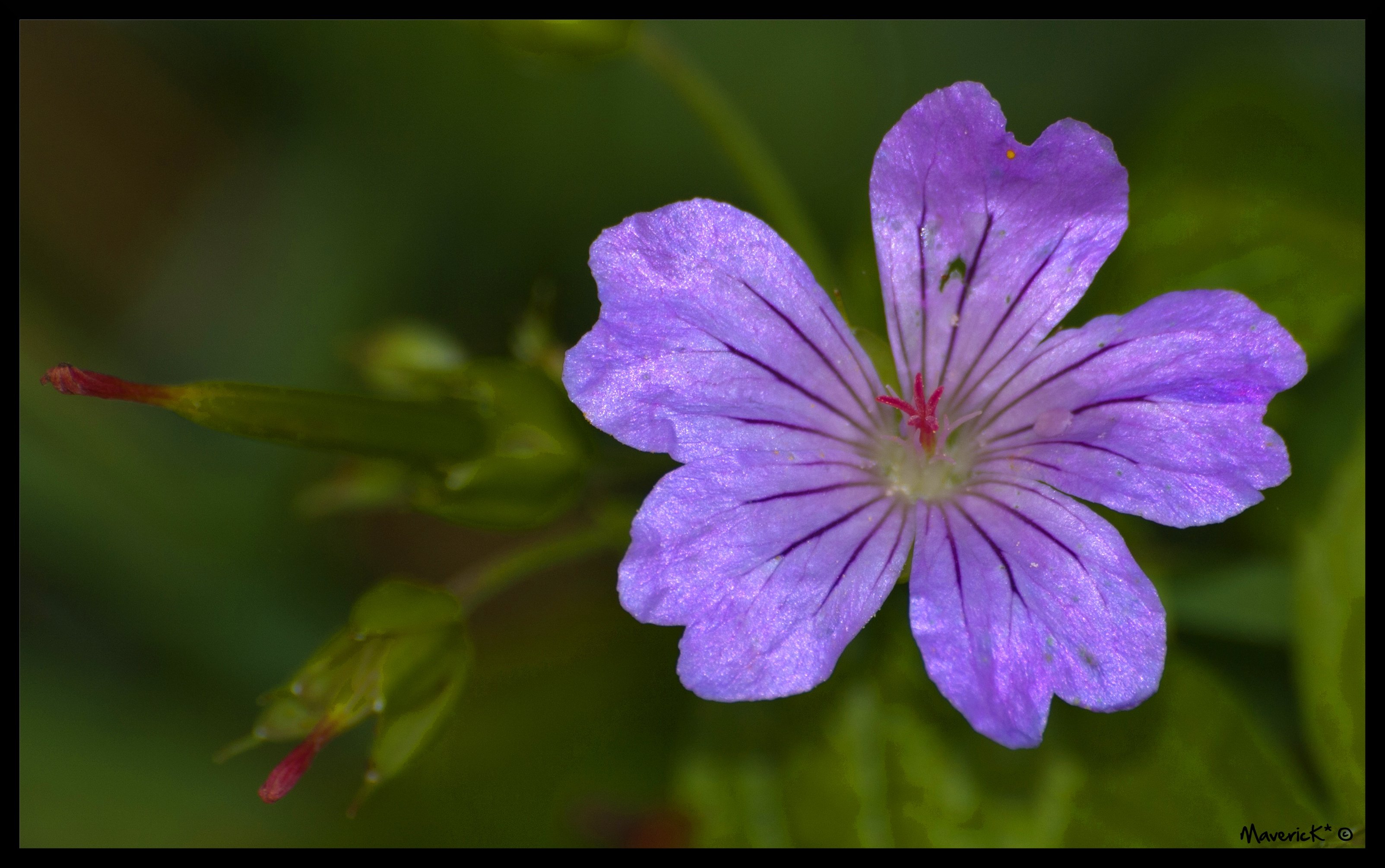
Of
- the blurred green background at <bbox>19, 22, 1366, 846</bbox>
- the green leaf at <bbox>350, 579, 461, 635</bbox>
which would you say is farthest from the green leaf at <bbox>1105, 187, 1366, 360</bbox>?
the green leaf at <bbox>350, 579, 461, 635</bbox>

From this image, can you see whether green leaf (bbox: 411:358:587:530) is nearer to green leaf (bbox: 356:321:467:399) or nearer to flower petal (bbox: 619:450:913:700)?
green leaf (bbox: 356:321:467:399)

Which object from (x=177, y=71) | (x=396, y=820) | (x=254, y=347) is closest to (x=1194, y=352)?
(x=396, y=820)

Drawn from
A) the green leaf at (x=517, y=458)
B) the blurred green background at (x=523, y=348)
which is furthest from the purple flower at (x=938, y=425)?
the blurred green background at (x=523, y=348)

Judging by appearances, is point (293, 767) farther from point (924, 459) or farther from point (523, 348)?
point (924, 459)

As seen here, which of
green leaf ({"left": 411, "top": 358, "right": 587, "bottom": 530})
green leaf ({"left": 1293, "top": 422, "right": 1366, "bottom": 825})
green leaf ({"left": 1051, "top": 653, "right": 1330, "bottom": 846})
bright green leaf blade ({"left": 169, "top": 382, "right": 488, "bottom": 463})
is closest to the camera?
bright green leaf blade ({"left": 169, "top": 382, "right": 488, "bottom": 463})

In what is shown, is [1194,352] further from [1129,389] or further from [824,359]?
[824,359]

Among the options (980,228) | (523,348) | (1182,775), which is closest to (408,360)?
(523,348)

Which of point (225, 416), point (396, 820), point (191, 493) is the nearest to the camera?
point (225, 416)
